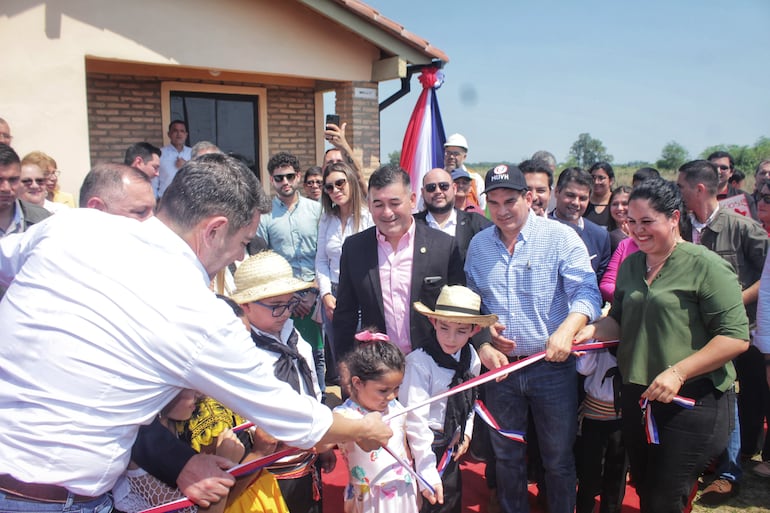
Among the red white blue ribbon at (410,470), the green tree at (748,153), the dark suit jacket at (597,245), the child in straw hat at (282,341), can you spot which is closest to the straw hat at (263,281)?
the child in straw hat at (282,341)

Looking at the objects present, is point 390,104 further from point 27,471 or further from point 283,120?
point 27,471

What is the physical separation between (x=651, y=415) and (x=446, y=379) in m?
1.06

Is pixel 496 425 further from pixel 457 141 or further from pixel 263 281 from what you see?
pixel 457 141

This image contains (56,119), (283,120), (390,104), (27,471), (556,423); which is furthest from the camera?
(283,120)

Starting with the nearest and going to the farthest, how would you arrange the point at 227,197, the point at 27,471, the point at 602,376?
1. the point at 27,471
2. the point at 227,197
3. the point at 602,376

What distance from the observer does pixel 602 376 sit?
350cm

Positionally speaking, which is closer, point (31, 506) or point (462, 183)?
point (31, 506)

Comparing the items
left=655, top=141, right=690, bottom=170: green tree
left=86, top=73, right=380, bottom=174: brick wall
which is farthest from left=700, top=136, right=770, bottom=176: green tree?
left=86, top=73, right=380, bottom=174: brick wall

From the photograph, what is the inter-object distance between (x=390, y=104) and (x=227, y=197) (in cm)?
820

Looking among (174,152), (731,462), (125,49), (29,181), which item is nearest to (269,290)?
(29,181)

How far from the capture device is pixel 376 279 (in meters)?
3.44

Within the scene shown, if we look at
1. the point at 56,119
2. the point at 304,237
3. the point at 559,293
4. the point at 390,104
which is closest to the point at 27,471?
the point at 559,293

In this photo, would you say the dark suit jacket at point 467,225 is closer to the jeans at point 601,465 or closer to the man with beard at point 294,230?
the man with beard at point 294,230

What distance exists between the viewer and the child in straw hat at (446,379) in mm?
3125
